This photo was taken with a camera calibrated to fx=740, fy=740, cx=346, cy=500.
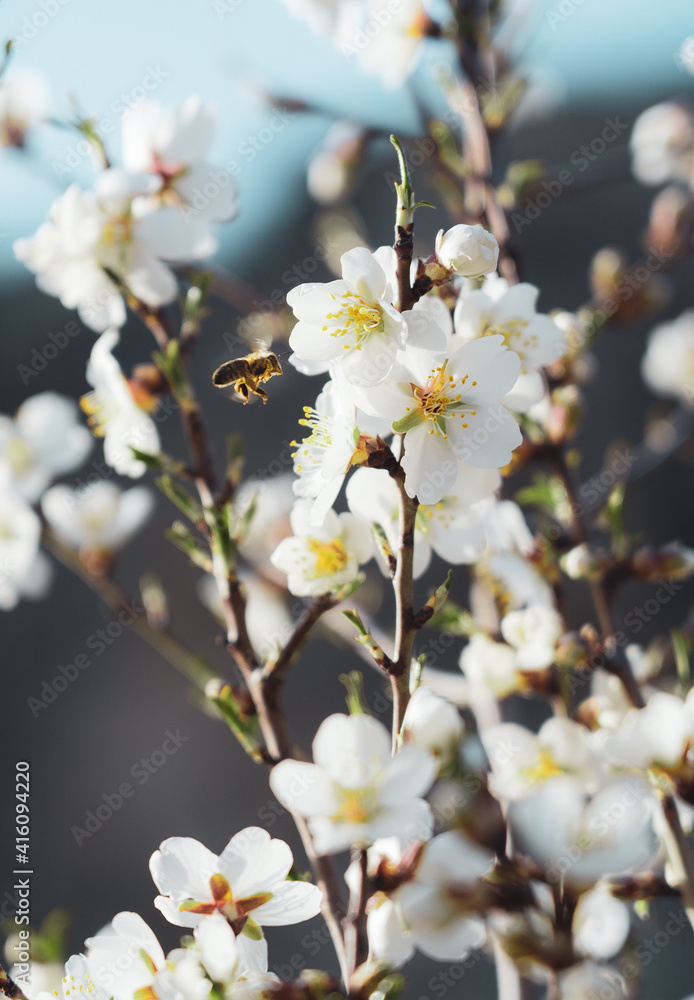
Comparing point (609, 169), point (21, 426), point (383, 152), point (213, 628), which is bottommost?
point (213, 628)

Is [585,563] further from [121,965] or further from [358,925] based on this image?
[121,965]

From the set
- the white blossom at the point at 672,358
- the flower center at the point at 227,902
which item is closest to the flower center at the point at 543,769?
the flower center at the point at 227,902

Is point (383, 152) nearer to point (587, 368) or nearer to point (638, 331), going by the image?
point (638, 331)

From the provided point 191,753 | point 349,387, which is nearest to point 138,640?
point 191,753

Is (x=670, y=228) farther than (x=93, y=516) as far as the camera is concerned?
Yes

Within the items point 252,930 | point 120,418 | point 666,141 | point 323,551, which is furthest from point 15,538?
point 666,141

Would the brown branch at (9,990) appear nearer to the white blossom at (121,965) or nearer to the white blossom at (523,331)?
the white blossom at (121,965)
